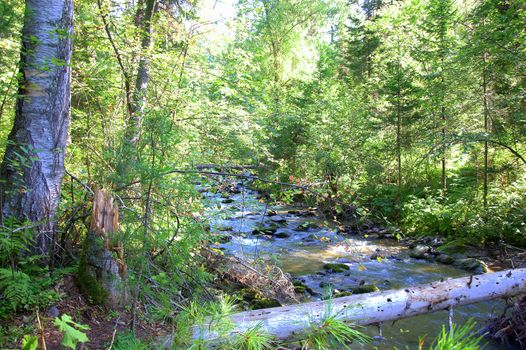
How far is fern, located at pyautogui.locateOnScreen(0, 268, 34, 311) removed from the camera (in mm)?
3121

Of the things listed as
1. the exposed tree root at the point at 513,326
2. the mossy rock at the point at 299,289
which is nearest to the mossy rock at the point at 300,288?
the mossy rock at the point at 299,289

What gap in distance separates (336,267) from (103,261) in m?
6.85

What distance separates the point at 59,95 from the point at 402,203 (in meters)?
13.0

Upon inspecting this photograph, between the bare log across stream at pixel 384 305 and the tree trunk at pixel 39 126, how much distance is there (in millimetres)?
2116

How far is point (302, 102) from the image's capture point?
64.3 ft

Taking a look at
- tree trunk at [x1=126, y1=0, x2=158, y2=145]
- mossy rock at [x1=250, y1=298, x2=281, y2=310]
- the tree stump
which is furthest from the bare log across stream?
tree trunk at [x1=126, y1=0, x2=158, y2=145]

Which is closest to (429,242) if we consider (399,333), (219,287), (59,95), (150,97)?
(399,333)

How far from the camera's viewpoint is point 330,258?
10.7 metres

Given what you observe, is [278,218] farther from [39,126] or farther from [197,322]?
[197,322]

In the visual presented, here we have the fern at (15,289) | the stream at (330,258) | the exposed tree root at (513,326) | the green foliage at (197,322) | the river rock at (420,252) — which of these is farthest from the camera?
the river rock at (420,252)

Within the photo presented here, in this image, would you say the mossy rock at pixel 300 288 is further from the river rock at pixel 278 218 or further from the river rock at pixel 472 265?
the river rock at pixel 278 218

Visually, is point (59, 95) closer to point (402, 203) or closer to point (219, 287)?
point (219, 287)

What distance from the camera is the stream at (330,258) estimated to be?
19.1 ft

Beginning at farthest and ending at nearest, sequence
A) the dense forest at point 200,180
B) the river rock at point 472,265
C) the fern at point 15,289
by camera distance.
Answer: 1. the river rock at point 472,265
2. the dense forest at point 200,180
3. the fern at point 15,289
